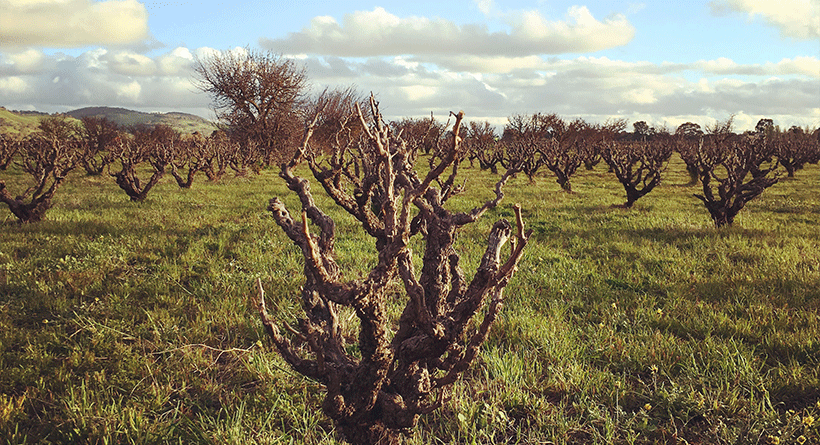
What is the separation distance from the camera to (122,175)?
13.9 meters

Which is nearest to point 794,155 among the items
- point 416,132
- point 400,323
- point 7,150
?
point 416,132

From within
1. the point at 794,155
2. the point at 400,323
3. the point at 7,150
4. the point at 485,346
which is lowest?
the point at 485,346

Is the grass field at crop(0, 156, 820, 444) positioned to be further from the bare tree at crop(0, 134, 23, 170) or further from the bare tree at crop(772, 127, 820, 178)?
the bare tree at crop(772, 127, 820, 178)

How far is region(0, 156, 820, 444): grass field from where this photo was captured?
10.1 feet

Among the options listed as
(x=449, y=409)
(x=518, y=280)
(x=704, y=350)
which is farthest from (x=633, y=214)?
(x=449, y=409)

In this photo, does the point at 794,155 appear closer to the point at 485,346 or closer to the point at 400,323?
the point at 485,346

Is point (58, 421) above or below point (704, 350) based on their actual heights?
below

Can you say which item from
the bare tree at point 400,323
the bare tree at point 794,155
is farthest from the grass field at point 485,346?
the bare tree at point 794,155

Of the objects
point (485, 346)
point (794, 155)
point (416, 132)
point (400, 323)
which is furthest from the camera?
point (416, 132)

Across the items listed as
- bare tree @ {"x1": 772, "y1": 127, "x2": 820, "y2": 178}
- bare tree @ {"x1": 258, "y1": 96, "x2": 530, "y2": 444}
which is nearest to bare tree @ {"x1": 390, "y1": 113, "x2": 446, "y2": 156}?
bare tree @ {"x1": 258, "y1": 96, "x2": 530, "y2": 444}

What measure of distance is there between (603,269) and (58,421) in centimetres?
707

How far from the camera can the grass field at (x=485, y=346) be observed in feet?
10.1

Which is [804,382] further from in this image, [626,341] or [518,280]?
[518,280]

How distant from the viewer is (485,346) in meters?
4.31
